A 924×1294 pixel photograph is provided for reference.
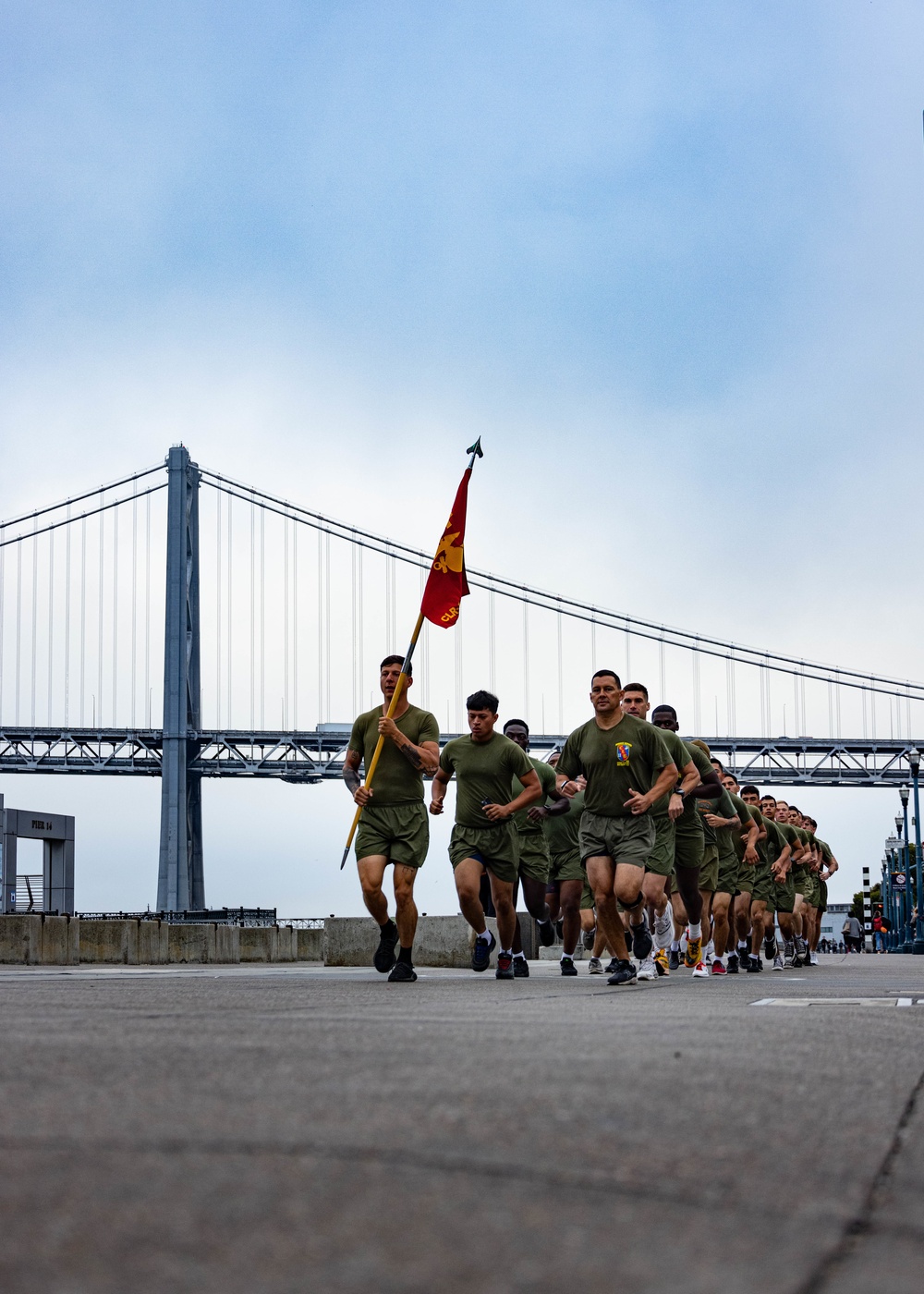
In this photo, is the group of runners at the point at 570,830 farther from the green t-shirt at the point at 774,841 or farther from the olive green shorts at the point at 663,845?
the green t-shirt at the point at 774,841

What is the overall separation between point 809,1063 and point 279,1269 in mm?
2121

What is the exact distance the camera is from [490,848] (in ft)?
33.0

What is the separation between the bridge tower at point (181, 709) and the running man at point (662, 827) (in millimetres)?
41521

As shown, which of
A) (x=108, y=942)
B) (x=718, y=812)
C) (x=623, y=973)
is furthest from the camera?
(x=108, y=942)

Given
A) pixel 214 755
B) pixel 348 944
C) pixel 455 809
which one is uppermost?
pixel 214 755

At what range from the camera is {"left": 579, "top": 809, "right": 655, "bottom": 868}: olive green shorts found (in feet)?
28.8

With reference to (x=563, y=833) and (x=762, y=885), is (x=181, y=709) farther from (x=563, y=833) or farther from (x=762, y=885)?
(x=563, y=833)

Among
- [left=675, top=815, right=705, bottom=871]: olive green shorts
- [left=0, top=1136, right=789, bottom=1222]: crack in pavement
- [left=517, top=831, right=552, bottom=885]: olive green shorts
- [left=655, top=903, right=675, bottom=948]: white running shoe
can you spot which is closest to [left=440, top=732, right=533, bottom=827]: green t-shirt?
[left=675, top=815, right=705, bottom=871]: olive green shorts

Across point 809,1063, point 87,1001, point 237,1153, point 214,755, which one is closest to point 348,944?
point 87,1001

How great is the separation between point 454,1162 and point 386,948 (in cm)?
716

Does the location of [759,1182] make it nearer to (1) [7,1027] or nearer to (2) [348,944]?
(1) [7,1027]

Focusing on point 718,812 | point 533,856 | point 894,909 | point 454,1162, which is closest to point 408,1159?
point 454,1162

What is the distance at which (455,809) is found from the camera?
10.2m

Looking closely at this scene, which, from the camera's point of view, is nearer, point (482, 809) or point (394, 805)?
point (394, 805)
